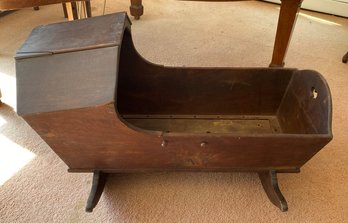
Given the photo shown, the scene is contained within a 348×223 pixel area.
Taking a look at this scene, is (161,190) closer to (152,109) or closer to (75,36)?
(152,109)

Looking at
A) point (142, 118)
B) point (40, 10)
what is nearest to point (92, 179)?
point (142, 118)

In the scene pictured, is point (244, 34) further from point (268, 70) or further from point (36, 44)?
point (36, 44)

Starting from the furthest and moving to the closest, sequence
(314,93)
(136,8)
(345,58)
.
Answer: (136,8), (345,58), (314,93)

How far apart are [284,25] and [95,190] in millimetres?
990

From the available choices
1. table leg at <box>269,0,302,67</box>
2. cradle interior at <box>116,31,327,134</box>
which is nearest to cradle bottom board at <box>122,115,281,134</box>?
cradle interior at <box>116,31,327,134</box>

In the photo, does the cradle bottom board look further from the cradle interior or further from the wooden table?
the wooden table

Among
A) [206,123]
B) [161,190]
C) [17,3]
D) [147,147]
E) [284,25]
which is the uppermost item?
[17,3]

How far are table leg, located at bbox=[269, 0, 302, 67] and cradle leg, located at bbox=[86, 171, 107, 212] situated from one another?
3.09 feet

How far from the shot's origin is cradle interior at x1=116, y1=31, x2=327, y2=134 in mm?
1026

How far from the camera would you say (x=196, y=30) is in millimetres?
1860

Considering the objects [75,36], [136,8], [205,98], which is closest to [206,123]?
[205,98]

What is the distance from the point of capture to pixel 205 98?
1105 mm

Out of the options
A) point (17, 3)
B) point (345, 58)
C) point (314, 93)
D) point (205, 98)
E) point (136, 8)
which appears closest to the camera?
point (17, 3)

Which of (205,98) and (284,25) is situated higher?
(284,25)
